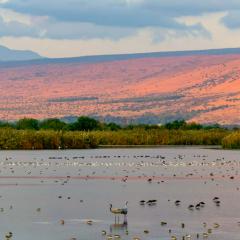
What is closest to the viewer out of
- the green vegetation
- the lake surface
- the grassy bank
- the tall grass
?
the lake surface

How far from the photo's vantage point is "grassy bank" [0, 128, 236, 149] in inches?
3184

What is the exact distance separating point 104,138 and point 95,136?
→ 7.07 feet

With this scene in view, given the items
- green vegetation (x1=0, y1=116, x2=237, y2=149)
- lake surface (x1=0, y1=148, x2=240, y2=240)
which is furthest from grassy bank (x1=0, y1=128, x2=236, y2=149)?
lake surface (x1=0, y1=148, x2=240, y2=240)

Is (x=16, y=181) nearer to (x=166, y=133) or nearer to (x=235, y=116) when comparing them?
(x=166, y=133)

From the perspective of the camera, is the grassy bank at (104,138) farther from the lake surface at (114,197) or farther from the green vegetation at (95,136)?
the lake surface at (114,197)

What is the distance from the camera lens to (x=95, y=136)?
Result: 9206 cm

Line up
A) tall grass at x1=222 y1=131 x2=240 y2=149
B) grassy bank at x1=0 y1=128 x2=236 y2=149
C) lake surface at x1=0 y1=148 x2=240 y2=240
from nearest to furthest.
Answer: lake surface at x1=0 y1=148 x2=240 y2=240 < grassy bank at x1=0 y1=128 x2=236 y2=149 < tall grass at x1=222 y1=131 x2=240 y2=149

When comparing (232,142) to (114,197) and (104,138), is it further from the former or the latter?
(114,197)

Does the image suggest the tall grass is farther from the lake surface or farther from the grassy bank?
the lake surface

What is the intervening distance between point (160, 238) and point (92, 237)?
5.59ft

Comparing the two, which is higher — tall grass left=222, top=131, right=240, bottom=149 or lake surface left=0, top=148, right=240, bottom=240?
lake surface left=0, top=148, right=240, bottom=240

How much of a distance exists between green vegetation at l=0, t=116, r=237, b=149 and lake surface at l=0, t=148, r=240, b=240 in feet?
68.3

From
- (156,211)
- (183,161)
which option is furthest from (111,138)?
(156,211)

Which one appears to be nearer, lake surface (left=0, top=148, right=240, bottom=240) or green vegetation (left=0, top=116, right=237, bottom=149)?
lake surface (left=0, top=148, right=240, bottom=240)
